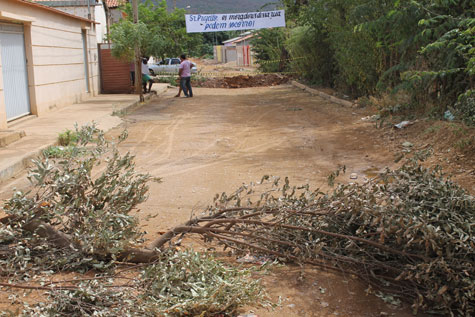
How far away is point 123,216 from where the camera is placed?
12.6 ft

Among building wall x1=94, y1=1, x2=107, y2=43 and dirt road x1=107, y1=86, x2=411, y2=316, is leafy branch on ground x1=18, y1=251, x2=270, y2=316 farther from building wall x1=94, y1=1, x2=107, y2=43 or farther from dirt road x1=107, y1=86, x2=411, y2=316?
building wall x1=94, y1=1, x2=107, y2=43

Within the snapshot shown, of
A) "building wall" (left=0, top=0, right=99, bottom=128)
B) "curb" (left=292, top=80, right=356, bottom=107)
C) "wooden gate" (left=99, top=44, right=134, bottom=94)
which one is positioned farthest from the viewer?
"wooden gate" (left=99, top=44, right=134, bottom=94)

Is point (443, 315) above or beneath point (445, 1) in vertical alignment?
beneath

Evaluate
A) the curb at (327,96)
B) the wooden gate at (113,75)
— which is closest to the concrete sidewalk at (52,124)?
the wooden gate at (113,75)

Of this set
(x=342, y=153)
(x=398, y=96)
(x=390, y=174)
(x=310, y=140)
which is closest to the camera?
(x=390, y=174)

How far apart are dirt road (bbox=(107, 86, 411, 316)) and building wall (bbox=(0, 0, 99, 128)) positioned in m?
2.47

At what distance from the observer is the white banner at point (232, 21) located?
2220 cm

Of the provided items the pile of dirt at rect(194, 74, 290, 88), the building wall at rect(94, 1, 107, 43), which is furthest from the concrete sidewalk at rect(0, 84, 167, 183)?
the building wall at rect(94, 1, 107, 43)

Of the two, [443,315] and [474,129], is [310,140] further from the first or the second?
[443,315]

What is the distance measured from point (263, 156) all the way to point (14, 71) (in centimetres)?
729

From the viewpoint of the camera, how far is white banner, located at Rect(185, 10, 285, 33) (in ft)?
72.8

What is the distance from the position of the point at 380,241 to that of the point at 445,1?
23.3 feet

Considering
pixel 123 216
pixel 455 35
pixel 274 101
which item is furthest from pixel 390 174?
pixel 274 101

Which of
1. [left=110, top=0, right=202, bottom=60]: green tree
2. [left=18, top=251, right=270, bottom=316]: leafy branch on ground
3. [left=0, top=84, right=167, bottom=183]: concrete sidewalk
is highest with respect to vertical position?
[left=110, top=0, right=202, bottom=60]: green tree
